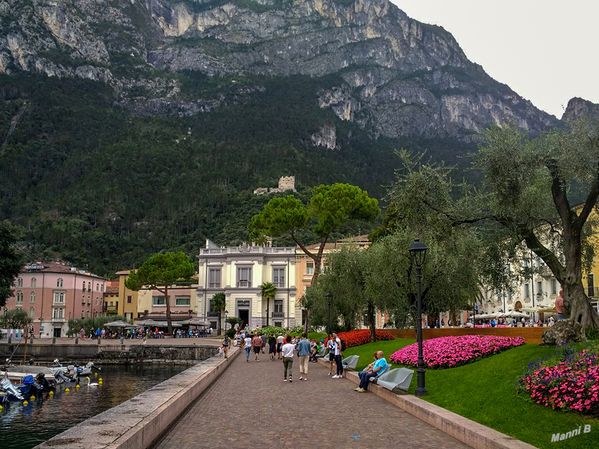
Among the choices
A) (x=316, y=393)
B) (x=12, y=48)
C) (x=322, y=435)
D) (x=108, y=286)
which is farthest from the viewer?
(x=12, y=48)

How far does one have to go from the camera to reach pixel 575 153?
1359 centimetres

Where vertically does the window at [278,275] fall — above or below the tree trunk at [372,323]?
above

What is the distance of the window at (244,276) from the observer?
72.2 metres

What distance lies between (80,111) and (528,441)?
19028cm

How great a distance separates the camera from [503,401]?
35.5 ft

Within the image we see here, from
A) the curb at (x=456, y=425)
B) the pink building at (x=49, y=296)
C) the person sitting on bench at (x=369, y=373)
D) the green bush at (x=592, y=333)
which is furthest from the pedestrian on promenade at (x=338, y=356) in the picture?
the pink building at (x=49, y=296)

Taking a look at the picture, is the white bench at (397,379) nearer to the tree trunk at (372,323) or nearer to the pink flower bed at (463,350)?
the pink flower bed at (463,350)

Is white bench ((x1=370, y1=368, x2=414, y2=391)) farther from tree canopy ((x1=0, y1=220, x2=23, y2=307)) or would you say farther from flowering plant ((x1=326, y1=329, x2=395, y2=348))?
tree canopy ((x1=0, y1=220, x2=23, y2=307))

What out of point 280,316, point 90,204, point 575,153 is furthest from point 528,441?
point 90,204

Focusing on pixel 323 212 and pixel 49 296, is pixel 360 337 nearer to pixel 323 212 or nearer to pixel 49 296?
pixel 323 212

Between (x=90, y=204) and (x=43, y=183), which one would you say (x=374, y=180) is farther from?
(x=43, y=183)

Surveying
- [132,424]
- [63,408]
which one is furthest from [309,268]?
[132,424]

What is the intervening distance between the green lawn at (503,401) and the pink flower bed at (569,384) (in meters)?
0.18

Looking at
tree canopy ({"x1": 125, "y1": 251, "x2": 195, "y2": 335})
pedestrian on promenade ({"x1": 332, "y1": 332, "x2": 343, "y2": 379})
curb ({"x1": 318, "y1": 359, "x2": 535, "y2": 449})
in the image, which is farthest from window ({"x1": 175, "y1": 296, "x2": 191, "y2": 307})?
curb ({"x1": 318, "y1": 359, "x2": 535, "y2": 449})
